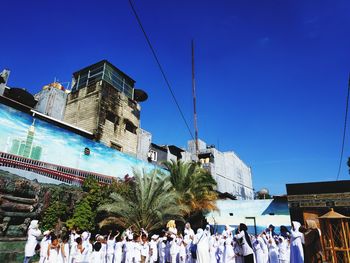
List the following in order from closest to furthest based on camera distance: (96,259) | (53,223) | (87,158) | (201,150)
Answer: (96,259)
(53,223)
(87,158)
(201,150)

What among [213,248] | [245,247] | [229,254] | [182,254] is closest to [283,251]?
[213,248]

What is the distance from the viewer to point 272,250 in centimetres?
1127

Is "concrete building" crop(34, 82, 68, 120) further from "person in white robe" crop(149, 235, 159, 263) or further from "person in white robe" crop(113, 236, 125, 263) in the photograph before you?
"person in white robe" crop(149, 235, 159, 263)

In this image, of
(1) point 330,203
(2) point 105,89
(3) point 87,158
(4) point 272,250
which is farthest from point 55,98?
(1) point 330,203

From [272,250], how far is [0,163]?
13079mm

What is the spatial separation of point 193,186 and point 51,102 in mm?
13752

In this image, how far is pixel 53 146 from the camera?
1568cm

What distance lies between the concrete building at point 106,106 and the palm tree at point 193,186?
19.0 feet

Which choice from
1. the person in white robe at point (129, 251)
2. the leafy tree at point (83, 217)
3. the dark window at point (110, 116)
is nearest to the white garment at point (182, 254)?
the person in white robe at point (129, 251)

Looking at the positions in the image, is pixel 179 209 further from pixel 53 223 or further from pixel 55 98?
pixel 55 98

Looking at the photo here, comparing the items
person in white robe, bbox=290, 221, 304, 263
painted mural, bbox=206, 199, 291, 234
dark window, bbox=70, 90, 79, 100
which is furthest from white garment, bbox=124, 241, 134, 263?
dark window, bbox=70, 90, 79, 100

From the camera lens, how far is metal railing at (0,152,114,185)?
13.1m

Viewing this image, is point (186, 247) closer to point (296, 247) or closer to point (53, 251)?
point (296, 247)

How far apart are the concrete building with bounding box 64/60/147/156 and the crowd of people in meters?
10.8
